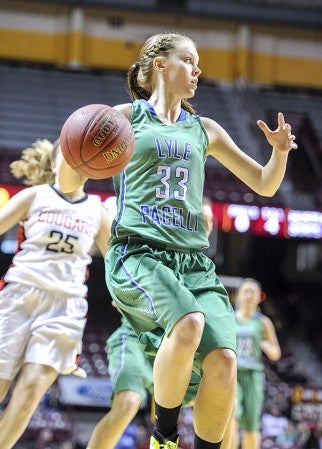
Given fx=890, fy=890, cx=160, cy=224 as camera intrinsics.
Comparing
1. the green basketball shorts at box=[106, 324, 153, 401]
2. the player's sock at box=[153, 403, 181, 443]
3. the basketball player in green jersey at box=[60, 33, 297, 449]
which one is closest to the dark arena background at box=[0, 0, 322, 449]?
the green basketball shorts at box=[106, 324, 153, 401]

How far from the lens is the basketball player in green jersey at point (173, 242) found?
3520mm

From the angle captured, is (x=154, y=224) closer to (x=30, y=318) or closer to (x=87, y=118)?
(x=87, y=118)

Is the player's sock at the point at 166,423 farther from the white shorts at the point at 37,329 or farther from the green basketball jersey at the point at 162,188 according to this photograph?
the white shorts at the point at 37,329

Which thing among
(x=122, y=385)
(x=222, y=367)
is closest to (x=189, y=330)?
(x=222, y=367)

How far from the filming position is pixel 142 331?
3.83 metres

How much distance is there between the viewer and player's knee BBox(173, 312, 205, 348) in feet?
11.3

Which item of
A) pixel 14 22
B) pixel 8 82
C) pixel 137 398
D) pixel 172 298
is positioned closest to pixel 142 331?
pixel 172 298

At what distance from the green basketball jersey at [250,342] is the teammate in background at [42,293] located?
11.8 ft

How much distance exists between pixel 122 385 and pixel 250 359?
332 cm

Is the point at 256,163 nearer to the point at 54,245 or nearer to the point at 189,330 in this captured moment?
the point at 189,330

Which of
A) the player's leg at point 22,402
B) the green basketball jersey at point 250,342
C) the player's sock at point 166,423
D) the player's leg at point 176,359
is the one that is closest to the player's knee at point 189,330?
the player's leg at point 176,359

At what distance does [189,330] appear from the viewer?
3430mm

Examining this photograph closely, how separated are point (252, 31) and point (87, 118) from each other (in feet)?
53.9

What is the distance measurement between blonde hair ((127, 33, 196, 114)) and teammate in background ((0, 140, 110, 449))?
976 millimetres
